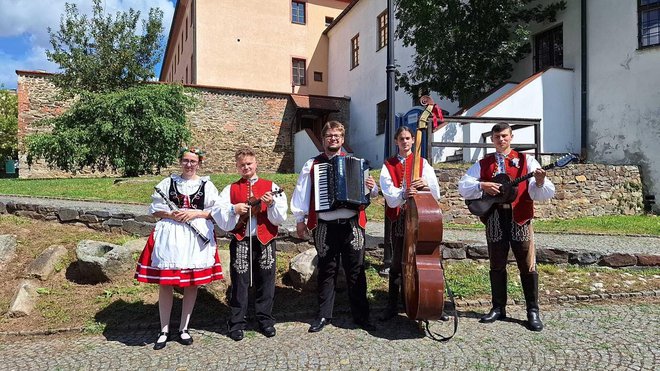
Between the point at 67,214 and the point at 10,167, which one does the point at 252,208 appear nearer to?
the point at 67,214

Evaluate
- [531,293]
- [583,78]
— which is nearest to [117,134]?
[583,78]

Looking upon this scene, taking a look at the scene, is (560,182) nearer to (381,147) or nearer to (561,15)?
(561,15)

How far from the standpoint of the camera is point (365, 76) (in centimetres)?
2177

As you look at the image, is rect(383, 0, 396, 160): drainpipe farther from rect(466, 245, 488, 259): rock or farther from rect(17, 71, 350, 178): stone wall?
rect(17, 71, 350, 178): stone wall

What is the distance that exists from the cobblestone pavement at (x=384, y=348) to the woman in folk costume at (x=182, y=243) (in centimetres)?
40

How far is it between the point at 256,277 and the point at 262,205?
0.70 metres

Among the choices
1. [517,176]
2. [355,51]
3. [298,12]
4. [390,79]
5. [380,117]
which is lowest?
[517,176]

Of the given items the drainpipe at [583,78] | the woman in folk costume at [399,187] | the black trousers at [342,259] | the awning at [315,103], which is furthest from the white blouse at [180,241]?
the awning at [315,103]

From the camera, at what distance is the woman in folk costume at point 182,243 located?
4.11 meters

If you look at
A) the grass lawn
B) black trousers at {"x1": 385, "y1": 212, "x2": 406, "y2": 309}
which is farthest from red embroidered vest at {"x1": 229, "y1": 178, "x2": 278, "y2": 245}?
black trousers at {"x1": 385, "y1": 212, "x2": 406, "y2": 309}

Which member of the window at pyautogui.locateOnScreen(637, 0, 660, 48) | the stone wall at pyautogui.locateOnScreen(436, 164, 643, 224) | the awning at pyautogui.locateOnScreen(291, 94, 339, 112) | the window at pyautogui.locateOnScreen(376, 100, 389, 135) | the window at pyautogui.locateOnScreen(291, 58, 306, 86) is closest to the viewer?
the stone wall at pyautogui.locateOnScreen(436, 164, 643, 224)

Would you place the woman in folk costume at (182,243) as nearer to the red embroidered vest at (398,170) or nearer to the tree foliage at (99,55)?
the red embroidered vest at (398,170)

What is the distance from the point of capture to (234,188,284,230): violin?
4324 mm

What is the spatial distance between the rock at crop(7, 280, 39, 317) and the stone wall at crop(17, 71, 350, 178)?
14.9 m
